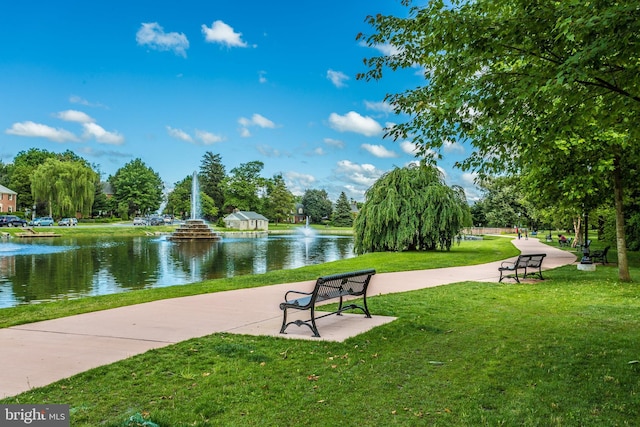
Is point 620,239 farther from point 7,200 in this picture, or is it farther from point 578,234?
point 7,200

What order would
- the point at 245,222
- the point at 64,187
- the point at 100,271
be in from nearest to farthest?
the point at 100,271 → the point at 64,187 → the point at 245,222

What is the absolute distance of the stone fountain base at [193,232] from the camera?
50.1m

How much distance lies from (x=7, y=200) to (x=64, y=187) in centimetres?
1961

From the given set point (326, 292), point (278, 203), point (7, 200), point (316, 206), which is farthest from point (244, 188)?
point (326, 292)

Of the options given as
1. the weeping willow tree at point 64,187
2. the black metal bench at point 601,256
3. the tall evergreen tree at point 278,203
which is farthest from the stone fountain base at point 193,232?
the tall evergreen tree at point 278,203

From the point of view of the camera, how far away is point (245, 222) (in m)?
85.8

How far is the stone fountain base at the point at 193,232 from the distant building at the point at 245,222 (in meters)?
31.5

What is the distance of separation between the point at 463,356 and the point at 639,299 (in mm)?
6466

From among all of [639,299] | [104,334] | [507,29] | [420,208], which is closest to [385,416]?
[507,29]

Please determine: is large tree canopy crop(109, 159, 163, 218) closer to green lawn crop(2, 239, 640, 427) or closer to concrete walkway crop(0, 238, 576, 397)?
concrete walkway crop(0, 238, 576, 397)

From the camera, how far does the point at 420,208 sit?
83.0ft

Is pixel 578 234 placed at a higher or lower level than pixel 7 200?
lower

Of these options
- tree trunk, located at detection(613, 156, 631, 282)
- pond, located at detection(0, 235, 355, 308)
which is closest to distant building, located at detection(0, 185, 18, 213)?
pond, located at detection(0, 235, 355, 308)

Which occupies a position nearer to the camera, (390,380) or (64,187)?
(390,380)
